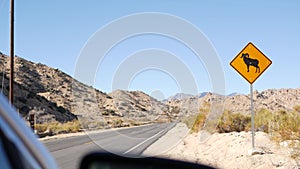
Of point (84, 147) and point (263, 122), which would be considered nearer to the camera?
point (84, 147)

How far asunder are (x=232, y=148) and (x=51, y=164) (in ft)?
56.6

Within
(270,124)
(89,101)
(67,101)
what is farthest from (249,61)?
(89,101)

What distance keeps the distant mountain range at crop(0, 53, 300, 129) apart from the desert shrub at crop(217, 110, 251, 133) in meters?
35.5

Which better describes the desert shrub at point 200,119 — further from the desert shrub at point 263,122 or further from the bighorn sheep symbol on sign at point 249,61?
the bighorn sheep symbol on sign at point 249,61

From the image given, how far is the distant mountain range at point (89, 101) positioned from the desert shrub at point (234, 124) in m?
35.5

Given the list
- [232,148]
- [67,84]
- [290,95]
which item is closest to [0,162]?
[232,148]

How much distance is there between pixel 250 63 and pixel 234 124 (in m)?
14.4

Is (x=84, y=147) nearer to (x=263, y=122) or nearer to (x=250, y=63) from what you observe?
(x=263, y=122)

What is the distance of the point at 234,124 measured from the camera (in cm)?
3019

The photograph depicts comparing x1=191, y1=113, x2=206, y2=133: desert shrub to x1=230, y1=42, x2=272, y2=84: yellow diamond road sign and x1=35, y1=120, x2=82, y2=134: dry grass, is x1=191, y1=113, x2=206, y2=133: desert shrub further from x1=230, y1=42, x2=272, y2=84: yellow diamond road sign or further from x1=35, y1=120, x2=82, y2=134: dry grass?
x1=230, y1=42, x2=272, y2=84: yellow diamond road sign

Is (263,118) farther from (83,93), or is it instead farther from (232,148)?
(83,93)

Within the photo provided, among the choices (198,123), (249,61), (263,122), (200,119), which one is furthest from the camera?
(200,119)

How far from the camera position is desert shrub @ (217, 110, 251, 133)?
2973 centimetres

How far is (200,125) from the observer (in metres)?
34.2
